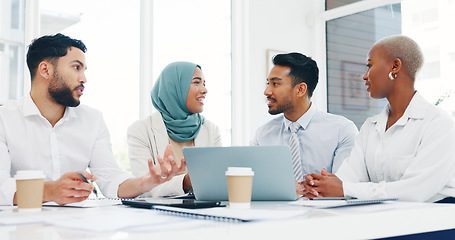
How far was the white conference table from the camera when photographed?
28.6 inches

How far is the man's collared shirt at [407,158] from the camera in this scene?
1.50 m

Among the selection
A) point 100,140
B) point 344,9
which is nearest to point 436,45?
point 344,9

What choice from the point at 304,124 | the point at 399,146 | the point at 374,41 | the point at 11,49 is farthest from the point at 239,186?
the point at 374,41

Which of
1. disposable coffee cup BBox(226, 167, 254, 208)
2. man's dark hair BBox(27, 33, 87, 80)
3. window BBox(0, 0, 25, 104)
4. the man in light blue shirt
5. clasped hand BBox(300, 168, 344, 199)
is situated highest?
window BBox(0, 0, 25, 104)

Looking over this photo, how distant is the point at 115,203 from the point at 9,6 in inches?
109

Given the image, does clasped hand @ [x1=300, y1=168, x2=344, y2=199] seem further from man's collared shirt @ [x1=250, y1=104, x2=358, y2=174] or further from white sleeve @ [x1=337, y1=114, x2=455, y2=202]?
man's collared shirt @ [x1=250, y1=104, x2=358, y2=174]

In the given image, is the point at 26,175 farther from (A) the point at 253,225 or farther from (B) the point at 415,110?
(B) the point at 415,110

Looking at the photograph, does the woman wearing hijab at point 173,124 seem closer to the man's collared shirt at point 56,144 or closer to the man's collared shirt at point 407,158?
the man's collared shirt at point 56,144

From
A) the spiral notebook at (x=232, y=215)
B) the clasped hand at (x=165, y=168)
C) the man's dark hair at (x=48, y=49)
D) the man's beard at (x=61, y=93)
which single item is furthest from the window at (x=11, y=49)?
the spiral notebook at (x=232, y=215)

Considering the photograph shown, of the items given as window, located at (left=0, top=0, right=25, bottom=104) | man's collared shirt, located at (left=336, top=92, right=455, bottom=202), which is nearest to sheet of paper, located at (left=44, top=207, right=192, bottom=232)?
man's collared shirt, located at (left=336, top=92, right=455, bottom=202)

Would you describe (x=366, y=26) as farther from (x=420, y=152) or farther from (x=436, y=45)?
(x=420, y=152)

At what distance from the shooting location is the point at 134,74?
4102mm

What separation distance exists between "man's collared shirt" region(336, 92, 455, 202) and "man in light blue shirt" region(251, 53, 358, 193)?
49 cm

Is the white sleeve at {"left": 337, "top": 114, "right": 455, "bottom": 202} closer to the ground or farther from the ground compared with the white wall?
closer to the ground
